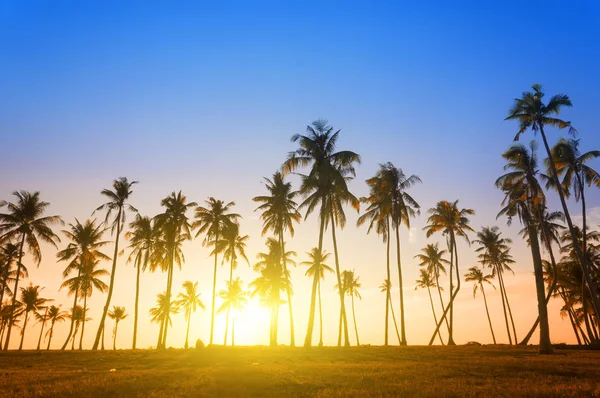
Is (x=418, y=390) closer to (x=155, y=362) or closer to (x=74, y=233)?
(x=155, y=362)

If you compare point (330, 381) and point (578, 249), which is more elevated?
point (578, 249)

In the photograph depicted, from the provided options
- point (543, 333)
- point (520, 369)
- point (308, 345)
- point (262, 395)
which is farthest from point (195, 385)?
point (543, 333)

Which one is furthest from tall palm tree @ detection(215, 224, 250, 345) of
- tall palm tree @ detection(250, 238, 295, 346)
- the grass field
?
the grass field

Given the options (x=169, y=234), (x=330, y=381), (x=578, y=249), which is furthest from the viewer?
(x=169, y=234)

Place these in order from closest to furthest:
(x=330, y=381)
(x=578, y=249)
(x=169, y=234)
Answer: (x=330, y=381), (x=578, y=249), (x=169, y=234)

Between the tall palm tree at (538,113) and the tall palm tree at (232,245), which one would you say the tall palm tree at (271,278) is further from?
the tall palm tree at (538,113)

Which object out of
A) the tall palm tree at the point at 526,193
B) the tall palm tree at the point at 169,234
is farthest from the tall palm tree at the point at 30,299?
the tall palm tree at the point at 526,193

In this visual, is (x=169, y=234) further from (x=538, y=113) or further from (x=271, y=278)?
(x=538, y=113)

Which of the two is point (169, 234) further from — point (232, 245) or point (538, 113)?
point (538, 113)

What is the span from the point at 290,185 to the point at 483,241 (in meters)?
31.3

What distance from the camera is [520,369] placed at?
61.3 feet

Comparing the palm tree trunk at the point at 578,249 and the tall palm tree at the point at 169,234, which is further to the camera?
the tall palm tree at the point at 169,234

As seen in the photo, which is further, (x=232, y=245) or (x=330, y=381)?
(x=232, y=245)

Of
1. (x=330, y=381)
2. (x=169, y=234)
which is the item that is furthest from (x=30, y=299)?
(x=330, y=381)
